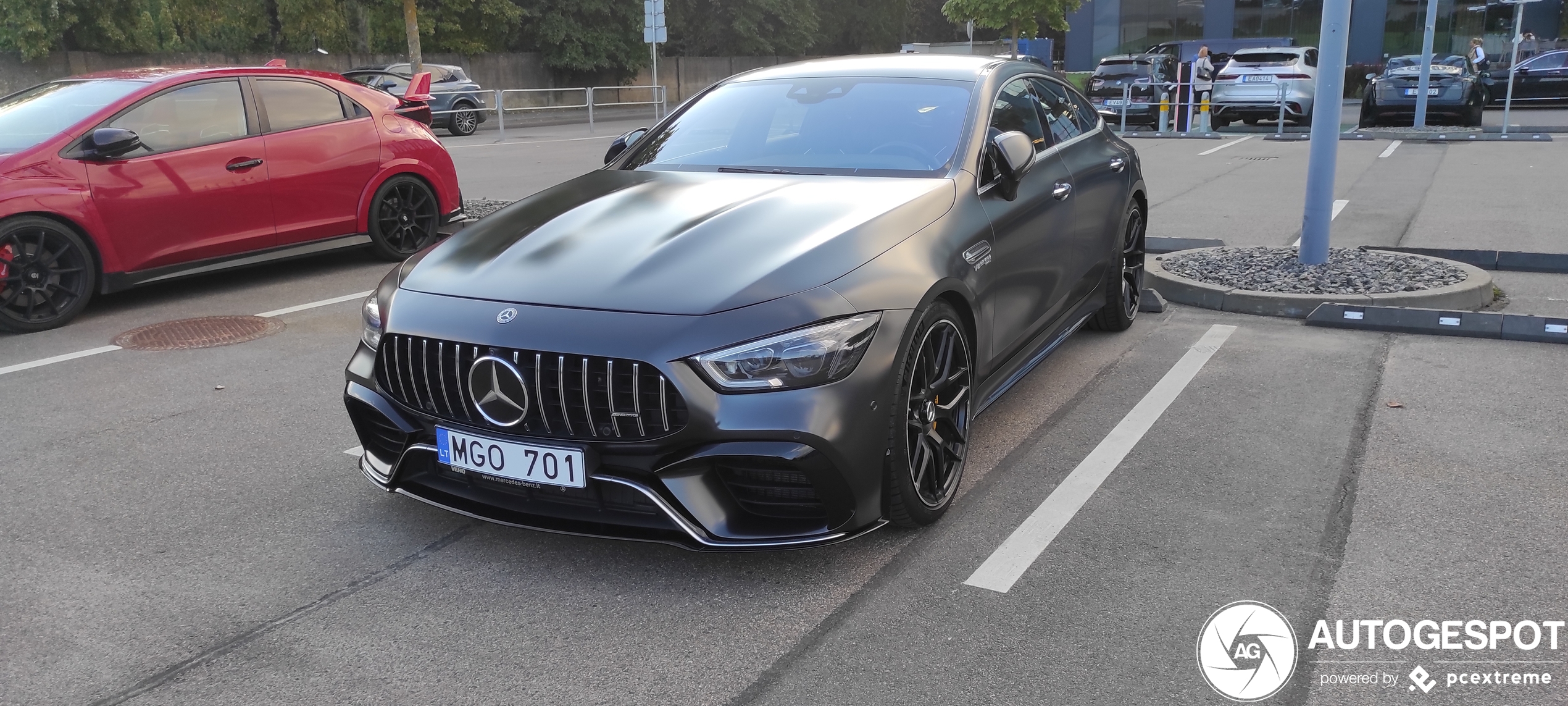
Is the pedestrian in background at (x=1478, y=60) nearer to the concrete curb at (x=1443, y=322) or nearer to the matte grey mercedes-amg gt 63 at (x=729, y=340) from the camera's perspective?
the concrete curb at (x=1443, y=322)

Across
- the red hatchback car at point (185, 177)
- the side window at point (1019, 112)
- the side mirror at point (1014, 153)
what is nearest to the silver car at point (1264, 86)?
the red hatchback car at point (185, 177)

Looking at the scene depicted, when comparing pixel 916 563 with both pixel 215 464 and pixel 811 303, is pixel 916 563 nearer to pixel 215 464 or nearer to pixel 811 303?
pixel 811 303

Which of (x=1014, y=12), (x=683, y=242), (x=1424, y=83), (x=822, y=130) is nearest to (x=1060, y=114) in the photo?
(x=822, y=130)


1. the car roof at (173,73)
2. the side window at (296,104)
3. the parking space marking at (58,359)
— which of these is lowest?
the parking space marking at (58,359)

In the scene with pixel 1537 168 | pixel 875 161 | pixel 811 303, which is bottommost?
pixel 1537 168

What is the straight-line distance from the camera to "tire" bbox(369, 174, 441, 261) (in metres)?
9.02

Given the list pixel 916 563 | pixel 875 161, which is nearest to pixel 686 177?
pixel 875 161

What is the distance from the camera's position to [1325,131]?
7188 mm

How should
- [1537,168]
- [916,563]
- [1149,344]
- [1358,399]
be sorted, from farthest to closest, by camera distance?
1. [1537,168]
2. [1149,344]
3. [1358,399]
4. [916,563]

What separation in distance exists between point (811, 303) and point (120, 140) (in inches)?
224

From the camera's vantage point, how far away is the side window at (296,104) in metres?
8.21

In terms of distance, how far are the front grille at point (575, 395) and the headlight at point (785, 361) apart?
0.46 feet

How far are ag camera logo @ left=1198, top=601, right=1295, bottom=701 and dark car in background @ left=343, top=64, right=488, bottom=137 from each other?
23.2 m

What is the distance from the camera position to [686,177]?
15.3ft
